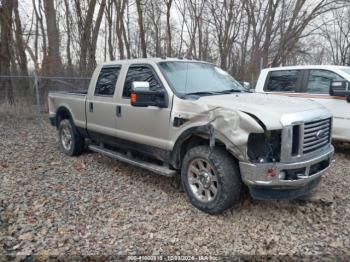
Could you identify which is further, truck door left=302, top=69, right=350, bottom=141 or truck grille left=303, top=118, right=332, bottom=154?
truck door left=302, top=69, right=350, bottom=141

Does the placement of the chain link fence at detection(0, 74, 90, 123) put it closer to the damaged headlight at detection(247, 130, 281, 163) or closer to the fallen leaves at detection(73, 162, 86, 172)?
the fallen leaves at detection(73, 162, 86, 172)

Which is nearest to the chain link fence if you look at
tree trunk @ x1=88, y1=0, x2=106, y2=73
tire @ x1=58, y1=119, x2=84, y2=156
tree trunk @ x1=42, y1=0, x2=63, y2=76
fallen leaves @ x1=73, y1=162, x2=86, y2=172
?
tree trunk @ x1=42, y1=0, x2=63, y2=76

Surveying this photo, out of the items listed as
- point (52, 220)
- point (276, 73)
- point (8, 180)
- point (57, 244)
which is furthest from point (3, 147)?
point (276, 73)

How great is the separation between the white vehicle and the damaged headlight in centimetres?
348

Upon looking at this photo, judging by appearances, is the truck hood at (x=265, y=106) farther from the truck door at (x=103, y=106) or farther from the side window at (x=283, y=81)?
the side window at (x=283, y=81)

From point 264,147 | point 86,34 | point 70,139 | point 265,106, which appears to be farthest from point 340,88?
point 86,34

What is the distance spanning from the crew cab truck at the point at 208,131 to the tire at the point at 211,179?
0.01 meters

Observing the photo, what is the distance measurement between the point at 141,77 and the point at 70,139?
2.55 metres

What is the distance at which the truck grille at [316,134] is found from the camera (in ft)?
11.4

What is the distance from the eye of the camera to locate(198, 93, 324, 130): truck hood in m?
3.28

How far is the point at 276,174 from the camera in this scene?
3311mm

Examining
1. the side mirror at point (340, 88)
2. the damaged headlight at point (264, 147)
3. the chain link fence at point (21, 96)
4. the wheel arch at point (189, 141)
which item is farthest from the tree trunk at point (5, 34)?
the damaged headlight at point (264, 147)

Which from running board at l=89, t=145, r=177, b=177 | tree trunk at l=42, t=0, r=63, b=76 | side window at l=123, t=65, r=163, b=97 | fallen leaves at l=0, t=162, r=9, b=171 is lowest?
fallen leaves at l=0, t=162, r=9, b=171

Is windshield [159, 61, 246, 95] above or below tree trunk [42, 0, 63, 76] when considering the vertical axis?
below
